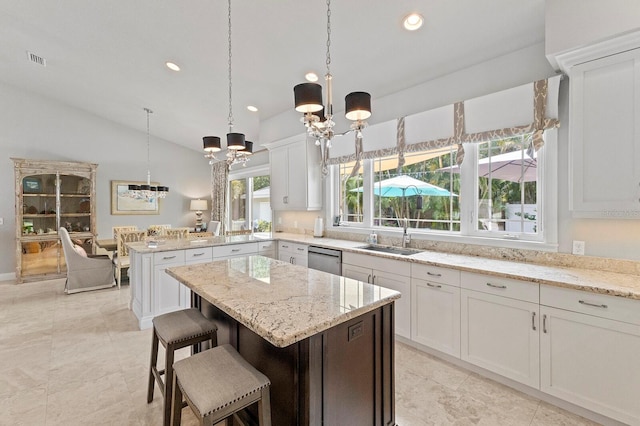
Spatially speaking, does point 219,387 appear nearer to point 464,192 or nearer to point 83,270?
point 464,192

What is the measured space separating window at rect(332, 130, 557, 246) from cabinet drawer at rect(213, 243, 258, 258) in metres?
1.46

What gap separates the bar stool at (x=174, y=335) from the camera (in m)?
1.73

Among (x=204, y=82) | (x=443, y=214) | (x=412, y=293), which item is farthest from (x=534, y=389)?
(x=204, y=82)

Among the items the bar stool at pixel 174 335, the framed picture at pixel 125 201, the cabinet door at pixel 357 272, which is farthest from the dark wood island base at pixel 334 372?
the framed picture at pixel 125 201

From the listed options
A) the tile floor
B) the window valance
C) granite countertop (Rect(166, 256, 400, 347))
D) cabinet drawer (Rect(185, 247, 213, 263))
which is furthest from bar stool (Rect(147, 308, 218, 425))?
the window valance

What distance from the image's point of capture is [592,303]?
1.91 m

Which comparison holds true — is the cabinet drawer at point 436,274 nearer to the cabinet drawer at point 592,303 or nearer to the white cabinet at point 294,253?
the cabinet drawer at point 592,303

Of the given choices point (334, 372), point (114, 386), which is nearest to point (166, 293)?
point (114, 386)

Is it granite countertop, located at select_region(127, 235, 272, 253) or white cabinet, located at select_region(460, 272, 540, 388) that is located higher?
granite countertop, located at select_region(127, 235, 272, 253)

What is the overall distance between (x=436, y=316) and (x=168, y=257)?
118 inches

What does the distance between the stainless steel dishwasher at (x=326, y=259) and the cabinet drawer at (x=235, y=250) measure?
88 centimetres

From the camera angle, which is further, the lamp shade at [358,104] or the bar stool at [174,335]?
the lamp shade at [358,104]

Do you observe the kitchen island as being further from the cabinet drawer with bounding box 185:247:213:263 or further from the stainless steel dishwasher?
the cabinet drawer with bounding box 185:247:213:263

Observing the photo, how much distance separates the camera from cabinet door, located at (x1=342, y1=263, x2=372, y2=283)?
10.6ft
